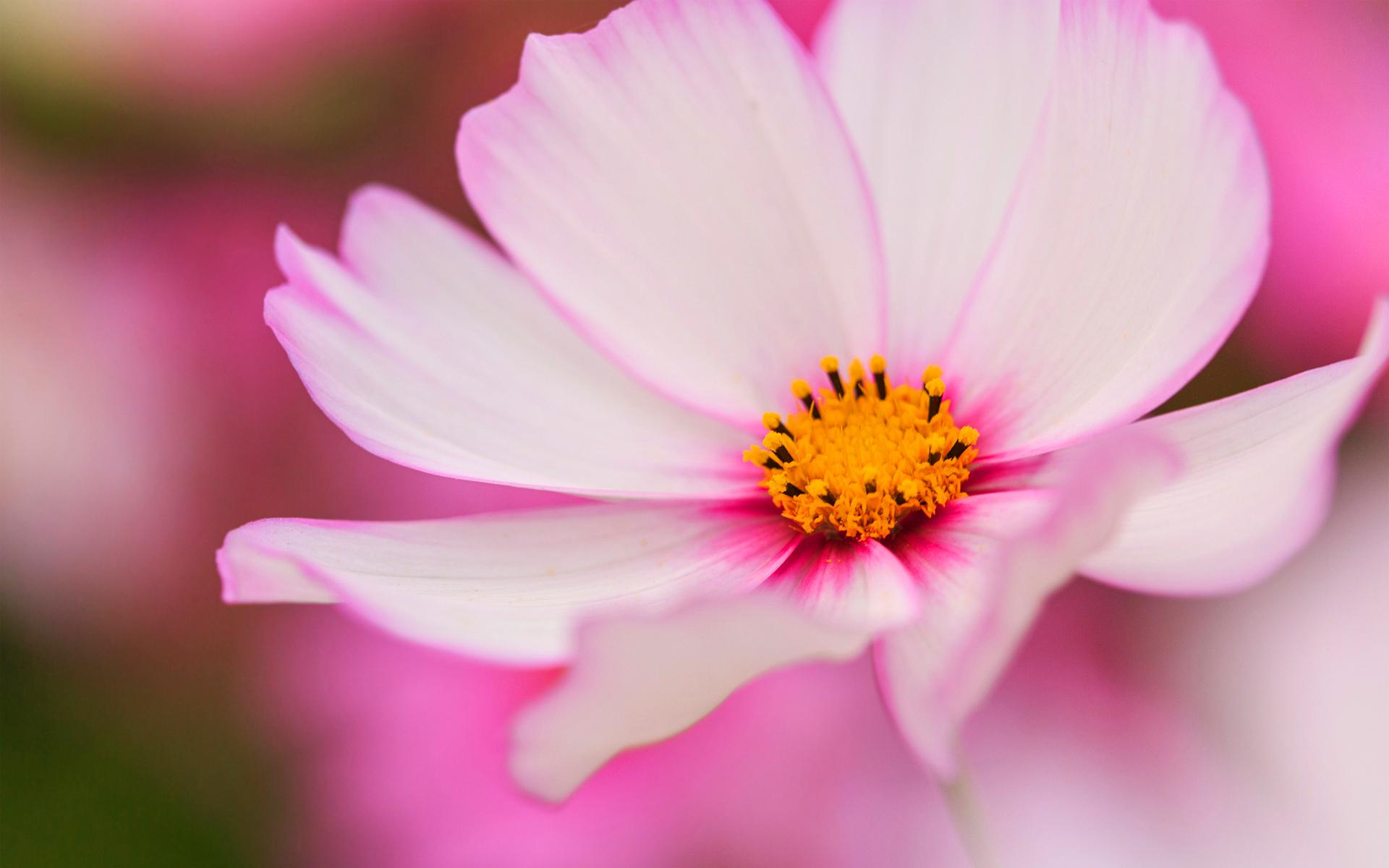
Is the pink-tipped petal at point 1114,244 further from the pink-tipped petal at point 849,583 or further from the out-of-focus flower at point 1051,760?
the out-of-focus flower at point 1051,760

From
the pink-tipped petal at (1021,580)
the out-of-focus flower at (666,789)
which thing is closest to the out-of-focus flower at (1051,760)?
the out-of-focus flower at (666,789)

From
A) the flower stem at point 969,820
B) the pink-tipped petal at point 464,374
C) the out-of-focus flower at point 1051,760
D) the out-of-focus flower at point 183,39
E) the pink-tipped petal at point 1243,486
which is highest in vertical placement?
the out-of-focus flower at point 183,39

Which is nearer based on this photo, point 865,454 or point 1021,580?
point 1021,580

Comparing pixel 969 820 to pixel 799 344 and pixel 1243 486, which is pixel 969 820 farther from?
pixel 799 344

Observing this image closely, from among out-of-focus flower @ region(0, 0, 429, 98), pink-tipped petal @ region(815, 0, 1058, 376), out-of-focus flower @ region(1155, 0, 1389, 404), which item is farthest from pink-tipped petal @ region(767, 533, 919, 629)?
out-of-focus flower @ region(0, 0, 429, 98)

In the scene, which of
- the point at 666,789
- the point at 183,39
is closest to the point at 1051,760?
the point at 666,789

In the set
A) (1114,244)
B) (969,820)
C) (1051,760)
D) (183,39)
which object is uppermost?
(183,39)

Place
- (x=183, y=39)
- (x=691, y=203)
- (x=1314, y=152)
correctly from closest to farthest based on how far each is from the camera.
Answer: (x=691, y=203)
(x=1314, y=152)
(x=183, y=39)

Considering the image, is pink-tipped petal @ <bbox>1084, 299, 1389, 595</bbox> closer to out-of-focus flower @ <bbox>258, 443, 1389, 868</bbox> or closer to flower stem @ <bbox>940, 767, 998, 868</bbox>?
flower stem @ <bbox>940, 767, 998, 868</bbox>
